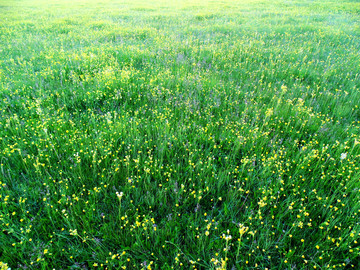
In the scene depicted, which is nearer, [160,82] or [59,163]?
[59,163]

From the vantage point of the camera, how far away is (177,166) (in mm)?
2990

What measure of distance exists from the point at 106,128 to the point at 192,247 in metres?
2.37

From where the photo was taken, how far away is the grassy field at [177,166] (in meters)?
2.13

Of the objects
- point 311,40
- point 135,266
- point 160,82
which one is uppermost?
point 311,40

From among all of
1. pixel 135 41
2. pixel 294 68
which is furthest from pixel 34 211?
pixel 135 41

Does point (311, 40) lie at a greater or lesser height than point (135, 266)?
greater

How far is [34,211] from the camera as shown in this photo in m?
2.46

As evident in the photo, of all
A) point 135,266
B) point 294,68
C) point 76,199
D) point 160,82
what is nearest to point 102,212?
point 76,199

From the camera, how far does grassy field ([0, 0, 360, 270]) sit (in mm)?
2133

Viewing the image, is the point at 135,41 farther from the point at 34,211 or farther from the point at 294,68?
the point at 34,211

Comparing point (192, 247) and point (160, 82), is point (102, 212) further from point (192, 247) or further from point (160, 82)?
point (160, 82)

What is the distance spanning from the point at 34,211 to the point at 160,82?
3.66 metres

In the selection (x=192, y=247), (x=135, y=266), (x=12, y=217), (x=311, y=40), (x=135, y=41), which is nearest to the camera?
(x=135, y=266)

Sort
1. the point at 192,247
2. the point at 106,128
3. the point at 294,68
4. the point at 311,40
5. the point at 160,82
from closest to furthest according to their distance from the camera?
1. the point at 192,247
2. the point at 106,128
3. the point at 160,82
4. the point at 294,68
5. the point at 311,40
